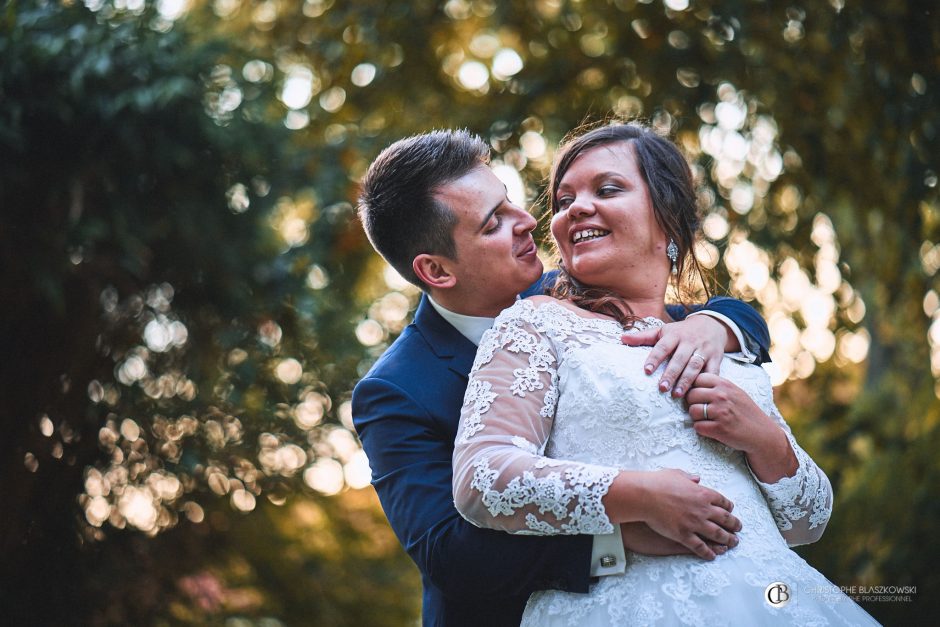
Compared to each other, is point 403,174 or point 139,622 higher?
point 403,174

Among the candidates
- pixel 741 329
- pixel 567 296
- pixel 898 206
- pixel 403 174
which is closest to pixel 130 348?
pixel 403 174

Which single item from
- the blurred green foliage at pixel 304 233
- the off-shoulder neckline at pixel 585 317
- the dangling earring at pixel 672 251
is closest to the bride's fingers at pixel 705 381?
the off-shoulder neckline at pixel 585 317

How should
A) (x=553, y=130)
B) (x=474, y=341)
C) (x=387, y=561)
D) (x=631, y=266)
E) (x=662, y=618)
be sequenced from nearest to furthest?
(x=662, y=618) < (x=631, y=266) < (x=474, y=341) < (x=553, y=130) < (x=387, y=561)

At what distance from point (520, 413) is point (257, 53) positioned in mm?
3426

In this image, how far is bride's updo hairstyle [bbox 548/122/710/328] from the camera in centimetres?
228

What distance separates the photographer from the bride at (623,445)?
1.83 metres

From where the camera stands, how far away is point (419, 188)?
104 inches

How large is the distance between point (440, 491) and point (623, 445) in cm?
44

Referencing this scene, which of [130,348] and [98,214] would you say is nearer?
[98,214]

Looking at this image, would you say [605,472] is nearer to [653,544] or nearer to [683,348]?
[653,544]

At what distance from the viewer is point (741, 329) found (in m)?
2.28

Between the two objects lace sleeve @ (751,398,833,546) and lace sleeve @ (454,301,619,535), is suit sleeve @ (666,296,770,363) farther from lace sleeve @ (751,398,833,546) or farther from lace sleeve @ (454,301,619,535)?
lace sleeve @ (454,301,619,535)

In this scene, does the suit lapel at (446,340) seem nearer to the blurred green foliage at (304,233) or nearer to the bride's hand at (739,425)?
the bride's hand at (739,425)

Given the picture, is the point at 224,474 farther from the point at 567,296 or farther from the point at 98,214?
the point at 567,296
